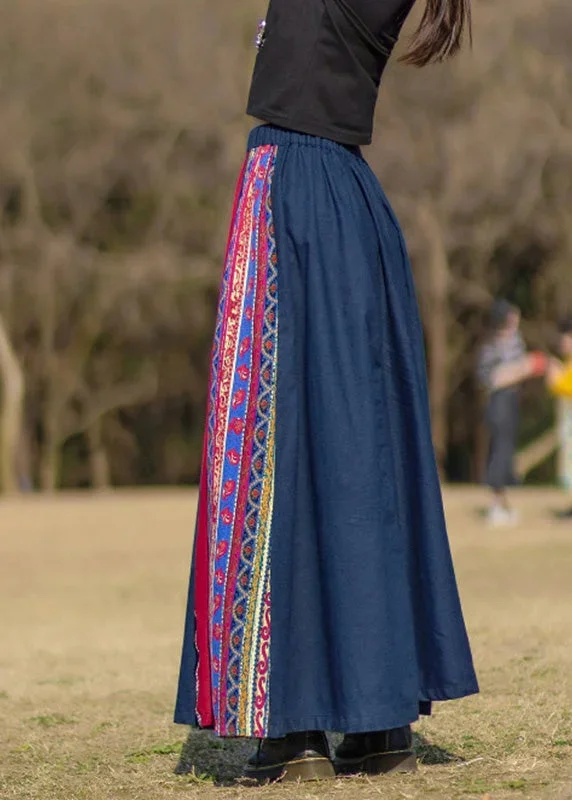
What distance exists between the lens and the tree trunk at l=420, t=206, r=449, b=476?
2580 centimetres

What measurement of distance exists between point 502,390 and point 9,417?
48.3 ft

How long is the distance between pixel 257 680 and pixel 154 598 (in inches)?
240

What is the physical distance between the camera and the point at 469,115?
83.3ft

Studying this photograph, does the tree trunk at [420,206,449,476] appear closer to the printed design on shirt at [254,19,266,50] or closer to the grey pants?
the grey pants

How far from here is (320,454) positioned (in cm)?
369

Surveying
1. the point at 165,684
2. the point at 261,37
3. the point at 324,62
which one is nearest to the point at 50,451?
the point at 165,684

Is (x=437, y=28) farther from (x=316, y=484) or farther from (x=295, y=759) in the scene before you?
(x=295, y=759)

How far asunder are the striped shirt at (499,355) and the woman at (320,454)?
31.3 feet

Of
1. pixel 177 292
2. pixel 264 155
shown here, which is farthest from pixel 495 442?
pixel 177 292

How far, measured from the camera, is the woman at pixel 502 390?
13.3 m

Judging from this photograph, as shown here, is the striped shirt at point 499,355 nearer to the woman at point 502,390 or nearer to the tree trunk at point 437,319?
the woman at point 502,390

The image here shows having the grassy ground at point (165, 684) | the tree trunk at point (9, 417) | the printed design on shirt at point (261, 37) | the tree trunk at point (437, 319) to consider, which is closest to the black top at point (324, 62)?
the printed design on shirt at point (261, 37)

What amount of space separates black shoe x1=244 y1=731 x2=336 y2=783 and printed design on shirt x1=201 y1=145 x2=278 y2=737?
0.18m

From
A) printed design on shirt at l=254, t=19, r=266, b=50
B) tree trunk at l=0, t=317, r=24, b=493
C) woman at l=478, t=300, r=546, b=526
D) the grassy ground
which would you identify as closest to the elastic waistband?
printed design on shirt at l=254, t=19, r=266, b=50
